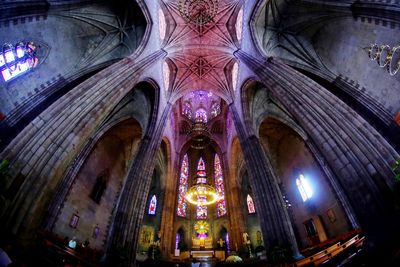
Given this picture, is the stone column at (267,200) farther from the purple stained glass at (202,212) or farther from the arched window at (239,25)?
the purple stained glass at (202,212)

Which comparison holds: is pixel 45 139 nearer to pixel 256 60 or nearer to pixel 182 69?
pixel 256 60

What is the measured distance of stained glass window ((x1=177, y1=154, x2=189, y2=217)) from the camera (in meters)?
20.1

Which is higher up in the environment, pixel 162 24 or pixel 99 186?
pixel 162 24

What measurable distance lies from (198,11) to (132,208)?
14.5 metres

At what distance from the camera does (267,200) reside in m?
9.71

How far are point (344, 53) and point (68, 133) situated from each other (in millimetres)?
12622

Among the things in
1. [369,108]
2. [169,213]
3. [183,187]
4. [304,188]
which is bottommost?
[169,213]

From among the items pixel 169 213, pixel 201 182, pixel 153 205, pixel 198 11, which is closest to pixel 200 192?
pixel 201 182

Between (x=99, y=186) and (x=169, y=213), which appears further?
(x=169, y=213)

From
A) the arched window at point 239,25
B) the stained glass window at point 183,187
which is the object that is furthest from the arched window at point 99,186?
the arched window at point 239,25

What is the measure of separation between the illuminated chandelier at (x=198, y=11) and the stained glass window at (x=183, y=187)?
48.2 ft

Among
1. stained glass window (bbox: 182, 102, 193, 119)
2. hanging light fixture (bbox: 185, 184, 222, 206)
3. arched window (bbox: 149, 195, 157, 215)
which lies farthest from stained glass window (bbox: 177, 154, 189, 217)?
hanging light fixture (bbox: 185, 184, 222, 206)

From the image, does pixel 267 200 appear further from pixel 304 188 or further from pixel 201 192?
pixel 304 188

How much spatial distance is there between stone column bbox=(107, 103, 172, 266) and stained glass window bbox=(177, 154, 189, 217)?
9694 mm
